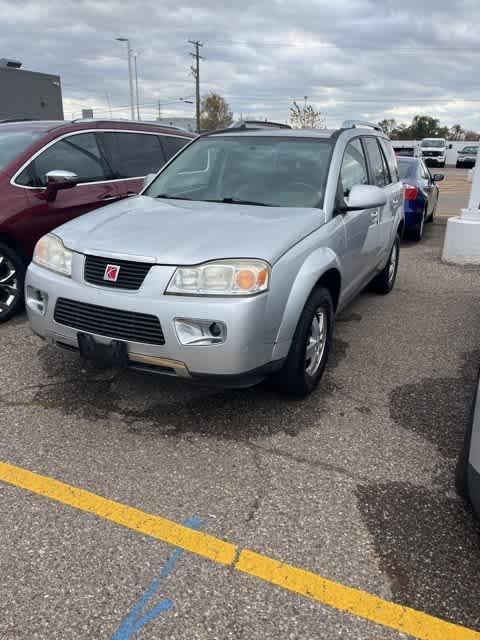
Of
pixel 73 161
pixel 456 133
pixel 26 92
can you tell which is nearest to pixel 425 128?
pixel 456 133

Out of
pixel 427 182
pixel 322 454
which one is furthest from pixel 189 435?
pixel 427 182

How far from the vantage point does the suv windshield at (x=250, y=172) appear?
12.4 feet

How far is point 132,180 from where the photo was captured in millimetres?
5805

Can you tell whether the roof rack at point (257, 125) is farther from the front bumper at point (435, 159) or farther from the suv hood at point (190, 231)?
the front bumper at point (435, 159)

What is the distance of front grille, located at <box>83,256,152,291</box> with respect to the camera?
2.89m

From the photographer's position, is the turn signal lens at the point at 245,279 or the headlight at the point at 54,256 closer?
the turn signal lens at the point at 245,279

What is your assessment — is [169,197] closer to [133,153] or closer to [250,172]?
[250,172]

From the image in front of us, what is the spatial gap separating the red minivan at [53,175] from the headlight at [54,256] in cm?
149

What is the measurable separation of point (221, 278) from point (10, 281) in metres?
2.87

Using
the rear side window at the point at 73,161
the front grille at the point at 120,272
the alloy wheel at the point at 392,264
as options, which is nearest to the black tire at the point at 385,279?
the alloy wheel at the point at 392,264

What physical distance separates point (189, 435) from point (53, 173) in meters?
2.93

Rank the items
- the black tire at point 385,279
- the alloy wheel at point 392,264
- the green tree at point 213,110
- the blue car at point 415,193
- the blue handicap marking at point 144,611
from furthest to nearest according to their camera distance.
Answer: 1. the green tree at point 213,110
2. the blue car at point 415,193
3. the alloy wheel at point 392,264
4. the black tire at point 385,279
5. the blue handicap marking at point 144,611

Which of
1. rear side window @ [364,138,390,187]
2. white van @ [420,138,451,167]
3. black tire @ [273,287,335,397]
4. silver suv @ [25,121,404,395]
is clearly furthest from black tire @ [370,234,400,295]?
white van @ [420,138,451,167]

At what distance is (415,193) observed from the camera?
8562 mm
